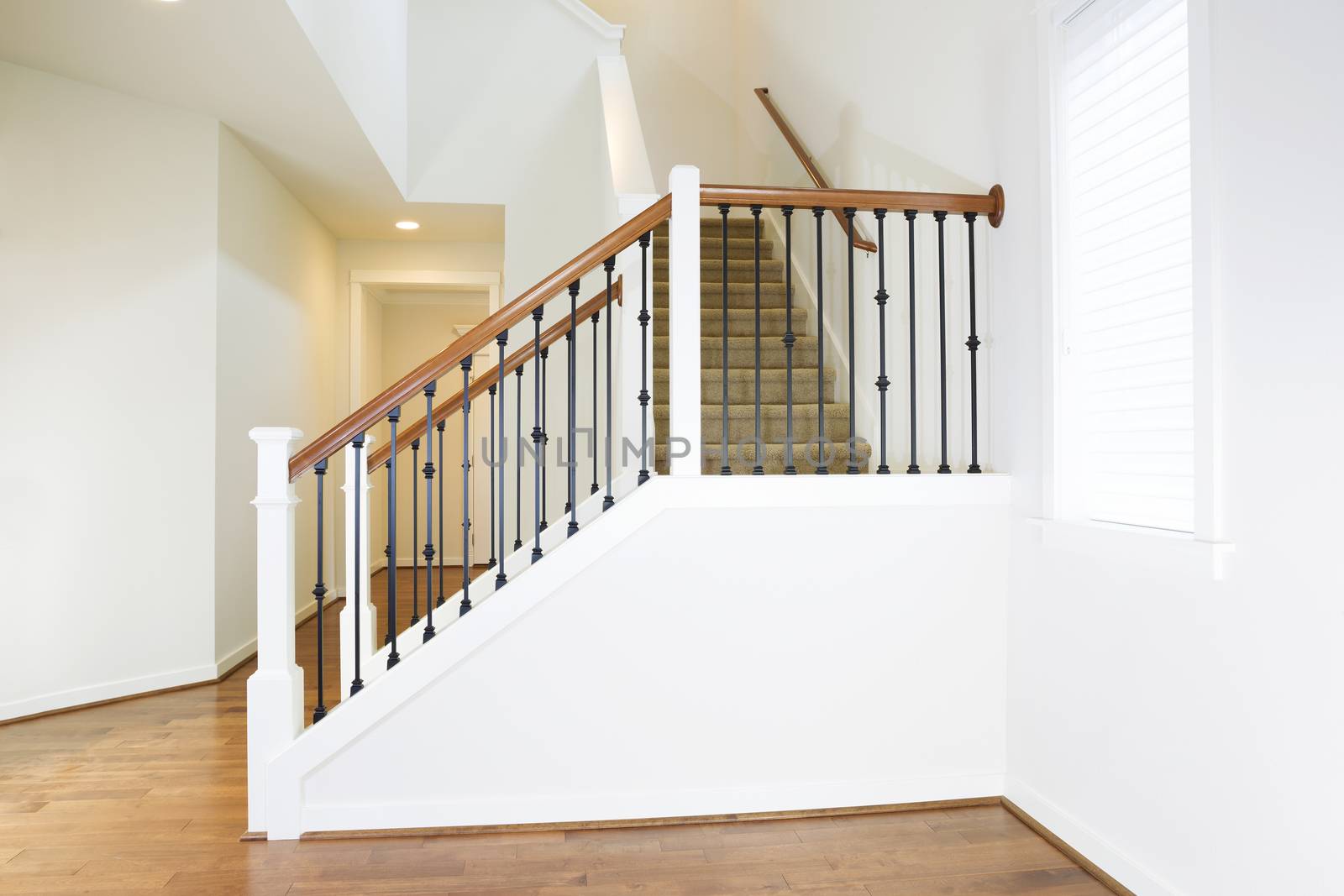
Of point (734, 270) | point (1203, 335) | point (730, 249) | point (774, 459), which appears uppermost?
point (730, 249)

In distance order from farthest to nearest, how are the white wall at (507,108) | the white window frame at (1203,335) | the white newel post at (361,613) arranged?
1. the white wall at (507,108)
2. the white newel post at (361,613)
3. the white window frame at (1203,335)

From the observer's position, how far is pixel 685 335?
244 cm

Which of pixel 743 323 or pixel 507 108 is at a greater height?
pixel 507 108

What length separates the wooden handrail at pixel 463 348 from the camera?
92.3 inches

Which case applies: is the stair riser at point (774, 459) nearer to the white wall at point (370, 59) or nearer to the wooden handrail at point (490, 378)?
the wooden handrail at point (490, 378)

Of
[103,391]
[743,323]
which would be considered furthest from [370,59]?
[743,323]

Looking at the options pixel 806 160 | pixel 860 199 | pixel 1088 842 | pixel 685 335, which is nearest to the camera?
pixel 1088 842

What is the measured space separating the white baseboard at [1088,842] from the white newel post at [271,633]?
2.18m

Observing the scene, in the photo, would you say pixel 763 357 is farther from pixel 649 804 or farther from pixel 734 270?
pixel 649 804

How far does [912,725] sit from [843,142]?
8.84 ft

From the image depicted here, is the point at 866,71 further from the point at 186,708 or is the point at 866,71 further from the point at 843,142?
the point at 186,708

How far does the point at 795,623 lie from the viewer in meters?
2.51

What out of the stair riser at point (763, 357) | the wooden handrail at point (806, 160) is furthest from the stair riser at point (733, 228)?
the stair riser at point (763, 357)

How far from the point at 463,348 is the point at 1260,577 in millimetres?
2044
